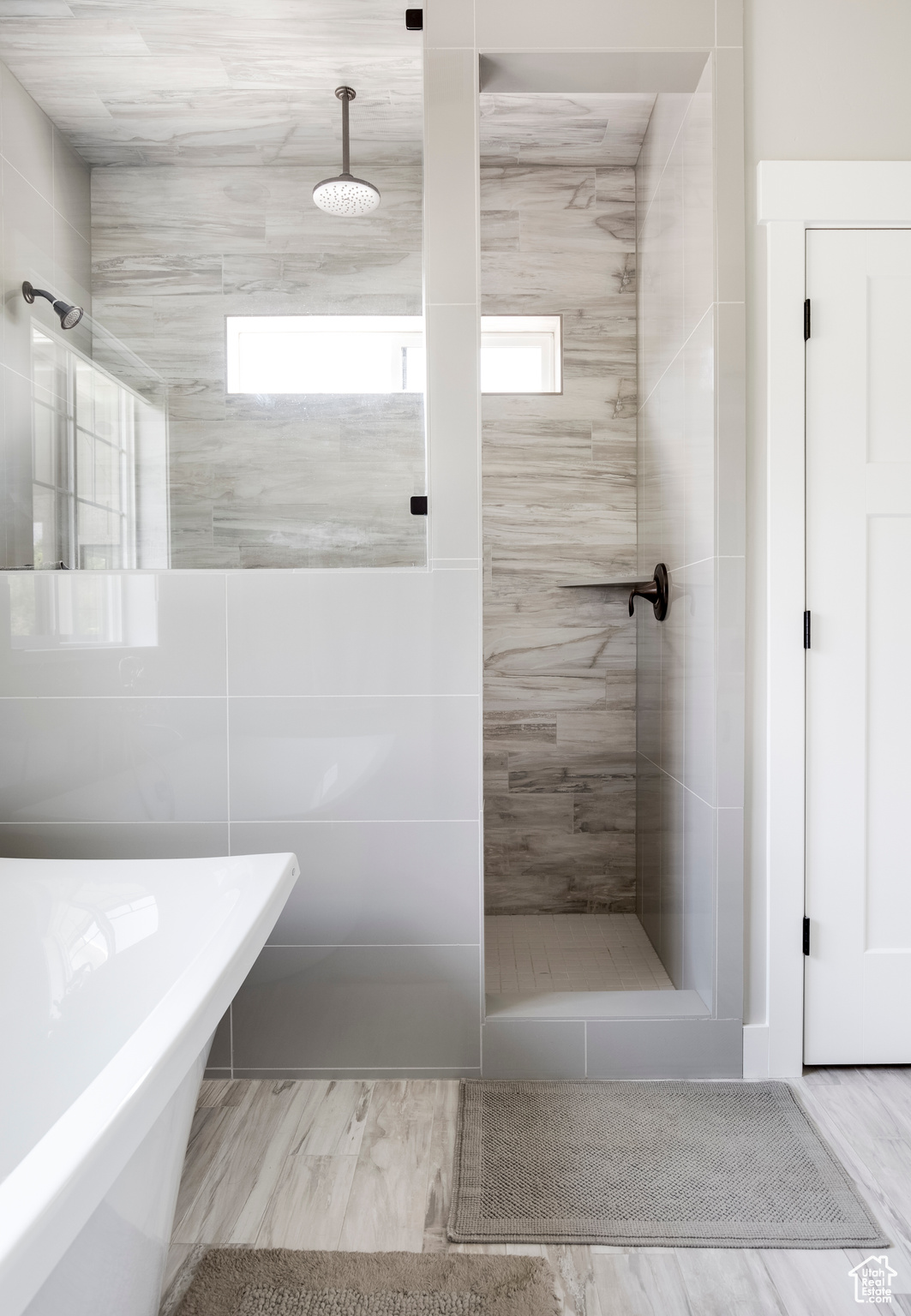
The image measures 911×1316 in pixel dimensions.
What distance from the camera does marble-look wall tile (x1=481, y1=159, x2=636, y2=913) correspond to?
9.01 feet

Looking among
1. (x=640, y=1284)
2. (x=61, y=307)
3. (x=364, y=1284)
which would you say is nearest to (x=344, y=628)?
(x=61, y=307)

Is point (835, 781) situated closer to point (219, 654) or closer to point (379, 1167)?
point (379, 1167)

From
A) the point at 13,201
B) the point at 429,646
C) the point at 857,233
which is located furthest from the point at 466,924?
the point at 13,201

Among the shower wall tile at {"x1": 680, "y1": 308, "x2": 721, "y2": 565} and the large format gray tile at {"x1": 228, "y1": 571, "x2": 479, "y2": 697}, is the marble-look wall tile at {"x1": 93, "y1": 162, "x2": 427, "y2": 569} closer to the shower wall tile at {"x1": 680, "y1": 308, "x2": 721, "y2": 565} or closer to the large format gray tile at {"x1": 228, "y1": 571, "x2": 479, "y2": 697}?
the large format gray tile at {"x1": 228, "y1": 571, "x2": 479, "y2": 697}

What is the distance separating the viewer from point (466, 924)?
6.17ft

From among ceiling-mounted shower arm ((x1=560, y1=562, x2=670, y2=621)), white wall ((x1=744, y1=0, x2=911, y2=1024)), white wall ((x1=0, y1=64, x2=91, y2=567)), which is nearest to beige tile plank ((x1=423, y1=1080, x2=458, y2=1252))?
ceiling-mounted shower arm ((x1=560, y1=562, x2=670, y2=621))

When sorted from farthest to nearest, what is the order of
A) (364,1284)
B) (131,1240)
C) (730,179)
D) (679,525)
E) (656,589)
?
(656,589), (679,525), (730,179), (364,1284), (131,1240)

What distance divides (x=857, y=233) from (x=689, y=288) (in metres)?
0.39

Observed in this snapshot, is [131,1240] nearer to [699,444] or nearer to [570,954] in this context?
A: [570,954]

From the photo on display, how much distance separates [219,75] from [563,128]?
1.13 metres

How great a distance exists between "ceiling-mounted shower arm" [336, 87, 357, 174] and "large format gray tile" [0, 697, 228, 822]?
138 cm

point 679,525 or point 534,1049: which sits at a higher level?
point 679,525

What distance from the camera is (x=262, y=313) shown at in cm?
196

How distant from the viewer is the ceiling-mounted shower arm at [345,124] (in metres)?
1.95
